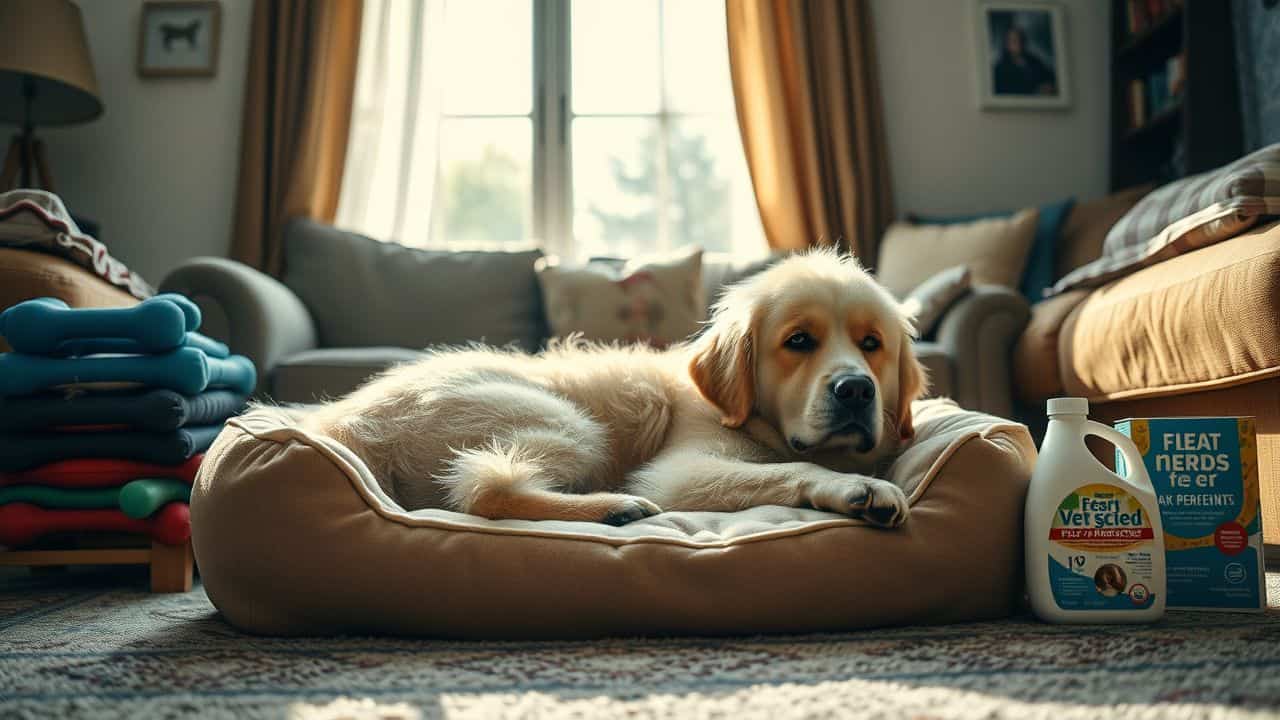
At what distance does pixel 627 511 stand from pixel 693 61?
404cm

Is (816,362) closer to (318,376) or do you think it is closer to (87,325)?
(87,325)

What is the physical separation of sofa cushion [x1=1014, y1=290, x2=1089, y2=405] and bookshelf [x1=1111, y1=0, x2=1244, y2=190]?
152cm

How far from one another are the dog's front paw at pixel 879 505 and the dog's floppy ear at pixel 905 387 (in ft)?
1.72

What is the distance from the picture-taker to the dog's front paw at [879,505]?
1413mm

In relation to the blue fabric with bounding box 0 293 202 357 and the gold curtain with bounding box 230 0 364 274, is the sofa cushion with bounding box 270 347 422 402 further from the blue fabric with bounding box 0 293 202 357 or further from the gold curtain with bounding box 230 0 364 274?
the gold curtain with bounding box 230 0 364 274

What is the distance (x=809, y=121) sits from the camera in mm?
4773

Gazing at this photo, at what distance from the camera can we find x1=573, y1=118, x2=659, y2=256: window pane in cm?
507

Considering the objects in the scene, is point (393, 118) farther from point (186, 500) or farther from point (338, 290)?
point (186, 500)

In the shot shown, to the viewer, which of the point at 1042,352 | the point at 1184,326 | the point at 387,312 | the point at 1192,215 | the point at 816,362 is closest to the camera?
the point at 816,362

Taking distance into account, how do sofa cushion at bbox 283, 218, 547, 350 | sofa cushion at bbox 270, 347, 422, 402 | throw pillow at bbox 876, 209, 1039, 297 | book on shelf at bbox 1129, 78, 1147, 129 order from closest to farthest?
sofa cushion at bbox 270, 347, 422, 402 → sofa cushion at bbox 283, 218, 547, 350 → throw pillow at bbox 876, 209, 1039, 297 → book on shelf at bbox 1129, 78, 1147, 129

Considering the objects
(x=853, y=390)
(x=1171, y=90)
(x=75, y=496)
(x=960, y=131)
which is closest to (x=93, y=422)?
(x=75, y=496)

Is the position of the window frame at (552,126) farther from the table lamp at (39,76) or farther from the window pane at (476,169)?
the table lamp at (39,76)

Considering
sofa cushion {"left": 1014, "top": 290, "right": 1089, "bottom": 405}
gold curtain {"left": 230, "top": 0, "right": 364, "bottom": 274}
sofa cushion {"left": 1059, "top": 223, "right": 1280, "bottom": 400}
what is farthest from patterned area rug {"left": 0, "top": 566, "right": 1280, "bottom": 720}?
gold curtain {"left": 230, "top": 0, "right": 364, "bottom": 274}

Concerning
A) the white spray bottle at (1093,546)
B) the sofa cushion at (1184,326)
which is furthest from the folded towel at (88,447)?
the sofa cushion at (1184,326)
